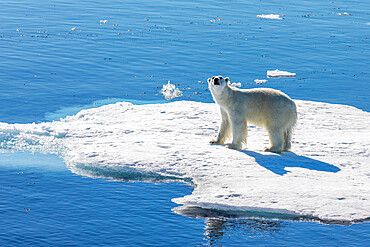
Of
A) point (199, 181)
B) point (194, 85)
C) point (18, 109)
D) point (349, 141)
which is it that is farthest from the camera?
point (194, 85)

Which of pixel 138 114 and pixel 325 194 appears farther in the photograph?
pixel 138 114

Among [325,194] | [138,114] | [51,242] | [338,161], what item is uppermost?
[138,114]

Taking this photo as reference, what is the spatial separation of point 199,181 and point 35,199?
11.8ft

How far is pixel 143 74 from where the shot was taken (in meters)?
24.6

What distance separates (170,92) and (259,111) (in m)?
7.82

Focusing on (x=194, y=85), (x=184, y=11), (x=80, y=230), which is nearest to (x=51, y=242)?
(x=80, y=230)

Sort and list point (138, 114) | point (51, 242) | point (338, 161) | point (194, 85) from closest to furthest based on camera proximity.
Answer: point (51, 242), point (338, 161), point (138, 114), point (194, 85)

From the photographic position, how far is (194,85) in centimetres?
2308

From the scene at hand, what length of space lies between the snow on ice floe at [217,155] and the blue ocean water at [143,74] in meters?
0.48

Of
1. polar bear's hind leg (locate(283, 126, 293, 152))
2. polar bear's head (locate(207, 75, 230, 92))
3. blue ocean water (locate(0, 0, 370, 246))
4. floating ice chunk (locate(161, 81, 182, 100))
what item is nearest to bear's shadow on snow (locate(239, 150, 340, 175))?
polar bear's hind leg (locate(283, 126, 293, 152))

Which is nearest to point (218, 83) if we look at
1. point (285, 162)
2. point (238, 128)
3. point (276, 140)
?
point (238, 128)

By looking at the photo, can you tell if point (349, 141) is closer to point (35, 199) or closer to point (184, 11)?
point (35, 199)

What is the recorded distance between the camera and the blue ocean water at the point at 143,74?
11.1 meters

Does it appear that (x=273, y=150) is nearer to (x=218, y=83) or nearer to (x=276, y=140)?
(x=276, y=140)
